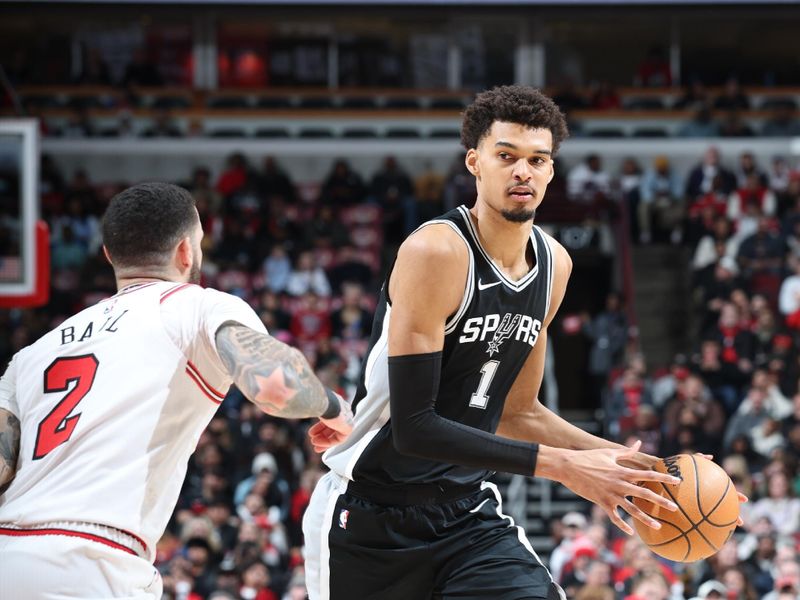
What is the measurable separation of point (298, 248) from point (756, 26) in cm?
1029

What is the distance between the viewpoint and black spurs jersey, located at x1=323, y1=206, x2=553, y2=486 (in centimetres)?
443

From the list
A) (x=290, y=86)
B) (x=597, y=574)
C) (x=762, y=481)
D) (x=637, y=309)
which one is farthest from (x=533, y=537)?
(x=290, y=86)

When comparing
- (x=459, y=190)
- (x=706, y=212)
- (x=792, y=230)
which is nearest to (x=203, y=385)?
(x=792, y=230)

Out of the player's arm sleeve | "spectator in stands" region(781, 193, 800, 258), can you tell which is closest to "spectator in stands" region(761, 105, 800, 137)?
"spectator in stands" region(781, 193, 800, 258)

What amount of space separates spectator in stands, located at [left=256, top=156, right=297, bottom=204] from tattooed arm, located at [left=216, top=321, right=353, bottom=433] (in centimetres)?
1640

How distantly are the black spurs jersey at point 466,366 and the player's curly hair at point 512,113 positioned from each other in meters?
0.31

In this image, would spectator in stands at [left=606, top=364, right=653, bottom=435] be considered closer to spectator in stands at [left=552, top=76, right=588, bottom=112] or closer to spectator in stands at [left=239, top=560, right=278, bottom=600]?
spectator in stands at [left=239, top=560, right=278, bottom=600]

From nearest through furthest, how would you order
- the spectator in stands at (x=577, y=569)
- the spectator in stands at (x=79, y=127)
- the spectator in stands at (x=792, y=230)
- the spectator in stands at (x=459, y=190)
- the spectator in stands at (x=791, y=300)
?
the spectator in stands at (x=577, y=569) → the spectator in stands at (x=791, y=300) → the spectator in stands at (x=792, y=230) → the spectator in stands at (x=459, y=190) → the spectator in stands at (x=79, y=127)

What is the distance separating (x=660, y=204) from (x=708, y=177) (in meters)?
0.83

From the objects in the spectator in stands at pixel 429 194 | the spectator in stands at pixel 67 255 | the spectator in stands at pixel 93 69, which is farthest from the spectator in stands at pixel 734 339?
the spectator in stands at pixel 93 69

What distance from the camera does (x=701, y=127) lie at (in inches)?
833

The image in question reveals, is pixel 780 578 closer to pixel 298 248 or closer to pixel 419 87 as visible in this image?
pixel 298 248

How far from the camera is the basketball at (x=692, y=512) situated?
4.29 m

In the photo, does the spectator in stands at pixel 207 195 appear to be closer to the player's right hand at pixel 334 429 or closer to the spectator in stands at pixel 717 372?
the spectator in stands at pixel 717 372
